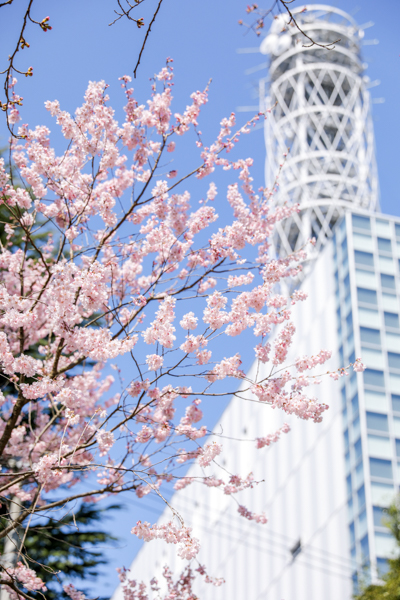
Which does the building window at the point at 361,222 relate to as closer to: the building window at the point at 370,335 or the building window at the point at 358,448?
the building window at the point at 370,335

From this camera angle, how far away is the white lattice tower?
40.2m

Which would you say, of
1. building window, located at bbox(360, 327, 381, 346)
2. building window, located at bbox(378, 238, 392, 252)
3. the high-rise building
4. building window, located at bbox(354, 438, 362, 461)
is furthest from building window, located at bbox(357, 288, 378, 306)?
building window, located at bbox(354, 438, 362, 461)

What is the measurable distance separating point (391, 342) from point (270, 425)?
6.22 metres

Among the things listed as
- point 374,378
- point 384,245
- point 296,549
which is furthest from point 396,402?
point 384,245

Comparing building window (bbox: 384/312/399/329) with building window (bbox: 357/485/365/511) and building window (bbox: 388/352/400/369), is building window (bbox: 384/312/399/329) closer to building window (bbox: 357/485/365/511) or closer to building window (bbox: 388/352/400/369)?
building window (bbox: 388/352/400/369)

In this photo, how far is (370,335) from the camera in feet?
63.4

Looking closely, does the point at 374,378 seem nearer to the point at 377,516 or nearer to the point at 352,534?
the point at 377,516

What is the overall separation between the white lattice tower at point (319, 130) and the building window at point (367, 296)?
1795cm

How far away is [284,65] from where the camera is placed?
48.2 meters

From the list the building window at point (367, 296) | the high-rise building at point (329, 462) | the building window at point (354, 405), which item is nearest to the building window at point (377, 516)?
the high-rise building at point (329, 462)

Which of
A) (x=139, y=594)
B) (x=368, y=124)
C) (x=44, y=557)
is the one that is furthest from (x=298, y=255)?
(x=368, y=124)

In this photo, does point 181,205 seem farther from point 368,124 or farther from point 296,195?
point 368,124

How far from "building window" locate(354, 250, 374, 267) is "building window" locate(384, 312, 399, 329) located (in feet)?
6.26

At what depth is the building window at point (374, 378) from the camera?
18188 millimetres
